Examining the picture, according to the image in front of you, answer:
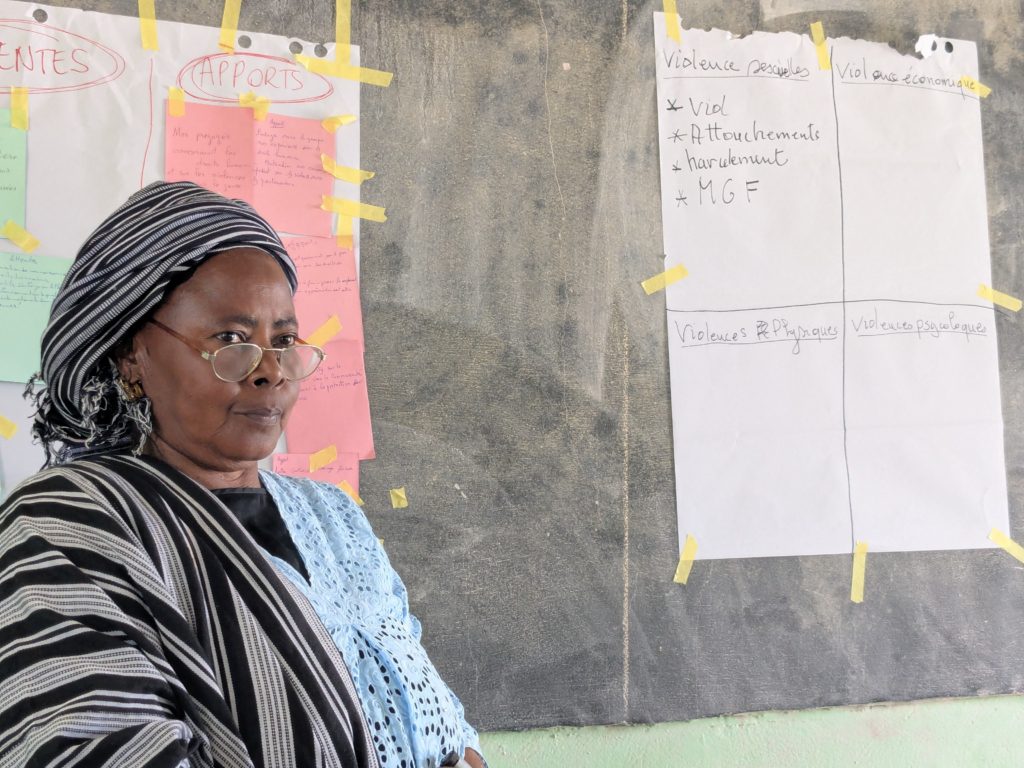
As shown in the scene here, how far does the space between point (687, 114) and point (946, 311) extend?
29.6 inches

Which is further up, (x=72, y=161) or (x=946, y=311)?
(x=72, y=161)

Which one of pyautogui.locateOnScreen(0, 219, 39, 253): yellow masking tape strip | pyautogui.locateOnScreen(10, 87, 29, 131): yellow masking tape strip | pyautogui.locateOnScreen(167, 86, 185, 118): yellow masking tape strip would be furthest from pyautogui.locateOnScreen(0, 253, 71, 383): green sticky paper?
pyautogui.locateOnScreen(167, 86, 185, 118): yellow masking tape strip

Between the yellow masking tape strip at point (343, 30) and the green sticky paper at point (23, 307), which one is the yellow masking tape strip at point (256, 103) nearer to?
the yellow masking tape strip at point (343, 30)

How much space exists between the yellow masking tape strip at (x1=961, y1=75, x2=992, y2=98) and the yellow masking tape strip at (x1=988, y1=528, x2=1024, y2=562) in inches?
40.0

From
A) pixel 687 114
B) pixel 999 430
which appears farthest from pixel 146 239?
pixel 999 430

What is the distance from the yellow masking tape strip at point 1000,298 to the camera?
2170 millimetres

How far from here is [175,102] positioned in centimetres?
170

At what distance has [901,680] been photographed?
206 centimetres

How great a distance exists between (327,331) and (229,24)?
59 centimetres

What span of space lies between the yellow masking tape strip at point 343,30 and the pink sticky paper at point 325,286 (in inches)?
14.2

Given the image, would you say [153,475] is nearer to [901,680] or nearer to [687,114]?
[687,114]

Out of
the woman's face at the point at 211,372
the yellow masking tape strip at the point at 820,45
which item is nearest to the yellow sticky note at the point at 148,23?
the woman's face at the point at 211,372

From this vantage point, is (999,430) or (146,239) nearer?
(146,239)

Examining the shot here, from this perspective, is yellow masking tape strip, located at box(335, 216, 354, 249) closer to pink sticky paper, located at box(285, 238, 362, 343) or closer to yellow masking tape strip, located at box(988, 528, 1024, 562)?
pink sticky paper, located at box(285, 238, 362, 343)
